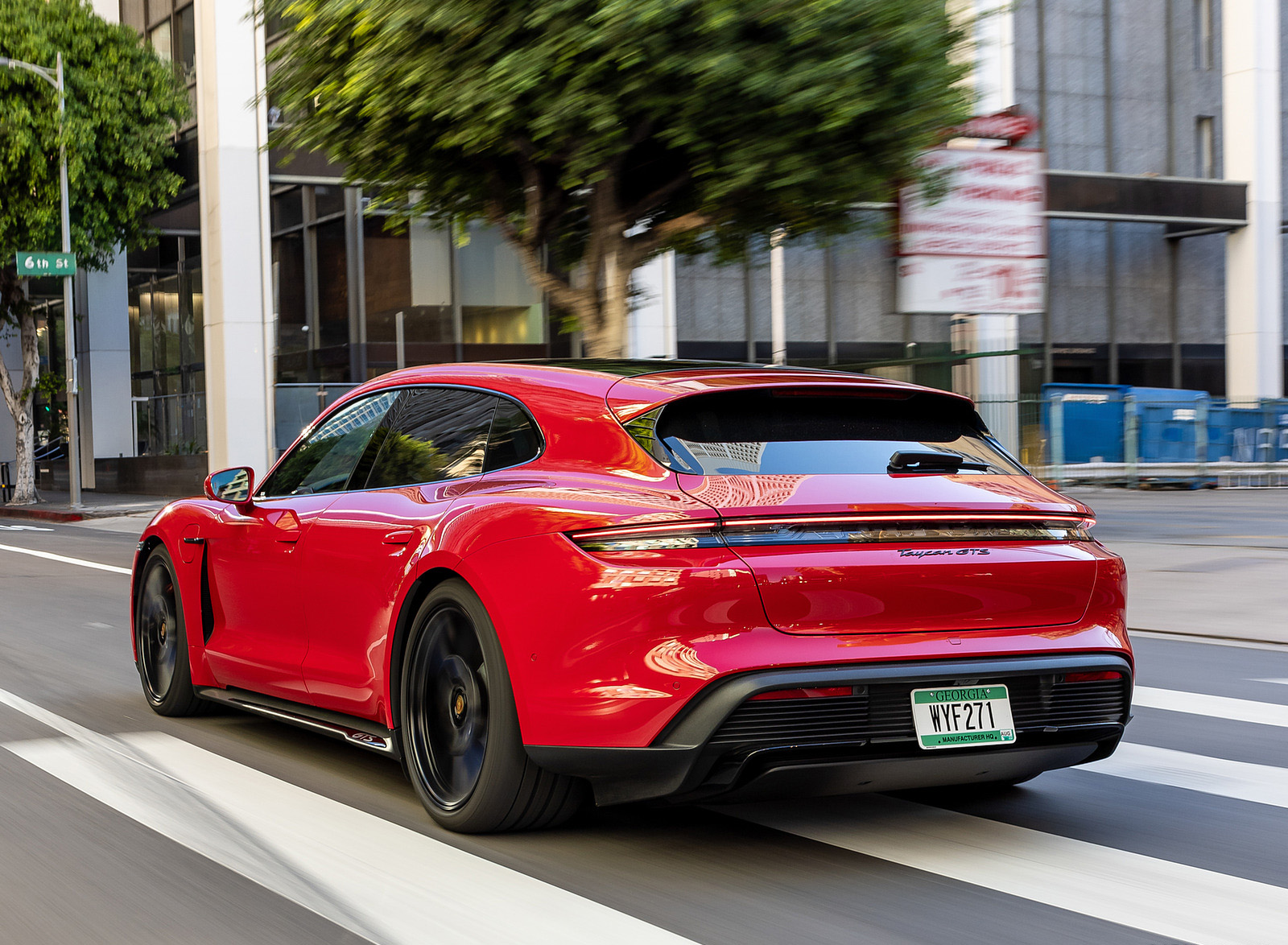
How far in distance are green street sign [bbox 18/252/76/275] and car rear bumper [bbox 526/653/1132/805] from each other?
2653 cm

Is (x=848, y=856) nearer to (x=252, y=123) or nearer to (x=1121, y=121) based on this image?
(x=252, y=123)

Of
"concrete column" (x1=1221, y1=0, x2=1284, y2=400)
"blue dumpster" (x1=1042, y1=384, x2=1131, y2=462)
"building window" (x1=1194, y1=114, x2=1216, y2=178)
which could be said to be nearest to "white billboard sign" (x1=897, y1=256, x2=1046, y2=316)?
"blue dumpster" (x1=1042, y1=384, x2=1131, y2=462)

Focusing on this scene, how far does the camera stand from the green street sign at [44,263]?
27.8 m

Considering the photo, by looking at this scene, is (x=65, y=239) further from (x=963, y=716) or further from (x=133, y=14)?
(x=963, y=716)

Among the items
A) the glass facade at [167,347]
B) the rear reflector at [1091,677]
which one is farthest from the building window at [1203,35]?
the rear reflector at [1091,677]

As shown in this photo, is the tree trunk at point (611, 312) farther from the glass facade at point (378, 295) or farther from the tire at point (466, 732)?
the glass facade at point (378, 295)

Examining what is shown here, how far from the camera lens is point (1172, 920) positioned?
3.73 metres

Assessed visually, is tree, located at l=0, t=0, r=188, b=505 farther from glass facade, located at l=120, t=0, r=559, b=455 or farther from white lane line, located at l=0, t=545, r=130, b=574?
white lane line, located at l=0, t=545, r=130, b=574

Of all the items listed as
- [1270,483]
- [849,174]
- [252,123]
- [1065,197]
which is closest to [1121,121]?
[1065,197]

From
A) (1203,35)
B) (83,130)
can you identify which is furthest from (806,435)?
(1203,35)

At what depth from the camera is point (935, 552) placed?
4188 mm

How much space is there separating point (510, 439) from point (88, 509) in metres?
26.2

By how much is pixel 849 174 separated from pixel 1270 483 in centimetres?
1820

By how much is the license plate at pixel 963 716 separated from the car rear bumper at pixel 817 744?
0.03m
